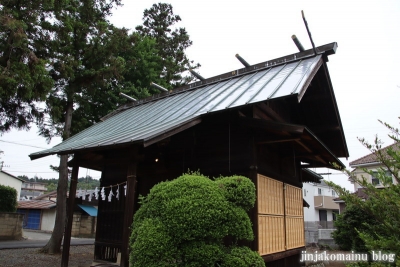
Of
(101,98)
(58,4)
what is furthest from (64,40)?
(101,98)

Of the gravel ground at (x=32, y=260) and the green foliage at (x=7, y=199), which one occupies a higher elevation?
the green foliage at (x=7, y=199)

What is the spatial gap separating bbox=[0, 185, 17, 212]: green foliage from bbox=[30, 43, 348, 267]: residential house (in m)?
16.6

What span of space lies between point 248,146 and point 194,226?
2881mm

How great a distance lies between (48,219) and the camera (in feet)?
104

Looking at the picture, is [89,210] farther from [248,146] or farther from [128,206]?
[248,146]

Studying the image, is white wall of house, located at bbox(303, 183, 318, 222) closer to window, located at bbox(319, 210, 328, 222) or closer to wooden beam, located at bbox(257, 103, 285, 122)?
window, located at bbox(319, 210, 328, 222)

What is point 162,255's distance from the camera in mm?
4734

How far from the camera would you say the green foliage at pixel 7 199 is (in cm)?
2188

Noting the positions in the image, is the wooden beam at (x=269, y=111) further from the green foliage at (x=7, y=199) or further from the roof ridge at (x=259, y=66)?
the green foliage at (x=7, y=199)

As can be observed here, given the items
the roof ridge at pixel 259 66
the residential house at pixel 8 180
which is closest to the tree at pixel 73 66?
the roof ridge at pixel 259 66

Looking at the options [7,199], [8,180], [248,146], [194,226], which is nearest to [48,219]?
[8,180]

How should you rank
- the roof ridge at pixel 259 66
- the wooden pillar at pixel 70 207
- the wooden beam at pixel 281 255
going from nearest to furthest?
the wooden beam at pixel 281 255, the wooden pillar at pixel 70 207, the roof ridge at pixel 259 66

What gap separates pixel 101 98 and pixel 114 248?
894 cm

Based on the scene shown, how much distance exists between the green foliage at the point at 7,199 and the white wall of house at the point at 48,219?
9573mm
